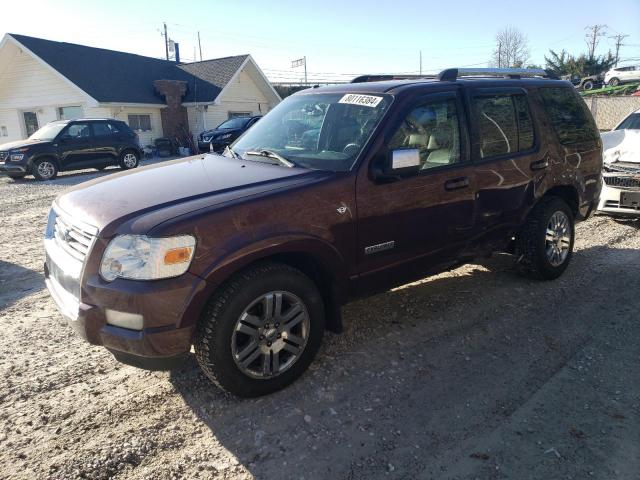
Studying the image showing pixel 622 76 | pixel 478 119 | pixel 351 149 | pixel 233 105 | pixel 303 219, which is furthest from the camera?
pixel 622 76

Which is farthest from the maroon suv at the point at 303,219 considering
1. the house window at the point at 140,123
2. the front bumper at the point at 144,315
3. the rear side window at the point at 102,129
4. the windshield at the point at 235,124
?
the house window at the point at 140,123

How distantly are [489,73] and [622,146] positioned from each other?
410cm

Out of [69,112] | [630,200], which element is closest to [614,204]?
[630,200]

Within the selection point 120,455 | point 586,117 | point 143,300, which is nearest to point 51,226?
point 143,300

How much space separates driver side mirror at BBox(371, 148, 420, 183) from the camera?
11.2 feet

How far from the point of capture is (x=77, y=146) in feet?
51.1

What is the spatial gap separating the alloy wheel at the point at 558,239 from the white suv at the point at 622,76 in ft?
134

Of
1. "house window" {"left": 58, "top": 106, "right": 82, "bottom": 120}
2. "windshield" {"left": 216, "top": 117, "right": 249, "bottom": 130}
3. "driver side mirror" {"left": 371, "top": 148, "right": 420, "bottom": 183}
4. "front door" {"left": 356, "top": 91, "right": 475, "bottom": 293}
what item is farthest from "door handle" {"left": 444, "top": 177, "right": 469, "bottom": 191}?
"house window" {"left": 58, "top": 106, "right": 82, "bottom": 120}

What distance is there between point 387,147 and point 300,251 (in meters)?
1.04

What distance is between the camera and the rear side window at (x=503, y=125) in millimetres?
4250

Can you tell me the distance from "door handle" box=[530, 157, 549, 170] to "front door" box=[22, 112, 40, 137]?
2578 cm

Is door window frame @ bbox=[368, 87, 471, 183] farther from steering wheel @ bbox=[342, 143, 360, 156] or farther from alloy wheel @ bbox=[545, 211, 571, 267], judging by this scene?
alloy wheel @ bbox=[545, 211, 571, 267]

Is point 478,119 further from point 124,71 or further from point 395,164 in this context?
point 124,71

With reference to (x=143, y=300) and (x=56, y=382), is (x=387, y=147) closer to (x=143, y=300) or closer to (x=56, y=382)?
(x=143, y=300)
